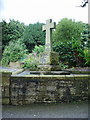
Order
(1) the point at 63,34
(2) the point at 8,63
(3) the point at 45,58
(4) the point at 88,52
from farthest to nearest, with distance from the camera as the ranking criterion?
(1) the point at 63,34, (2) the point at 8,63, (4) the point at 88,52, (3) the point at 45,58

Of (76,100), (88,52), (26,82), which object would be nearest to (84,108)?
(76,100)

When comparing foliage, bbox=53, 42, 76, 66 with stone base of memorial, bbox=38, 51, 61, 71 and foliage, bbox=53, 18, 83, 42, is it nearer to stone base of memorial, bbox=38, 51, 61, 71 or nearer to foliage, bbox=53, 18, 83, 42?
stone base of memorial, bbox=38, 51, 61, 71

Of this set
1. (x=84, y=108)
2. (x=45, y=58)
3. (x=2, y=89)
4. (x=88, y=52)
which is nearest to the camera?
(x=84, y=108)

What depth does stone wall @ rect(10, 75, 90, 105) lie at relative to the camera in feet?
13.9

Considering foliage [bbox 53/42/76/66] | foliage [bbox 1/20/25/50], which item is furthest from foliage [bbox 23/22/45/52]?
foliage [bbox 53/42/76/66]

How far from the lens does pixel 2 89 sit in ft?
13.8

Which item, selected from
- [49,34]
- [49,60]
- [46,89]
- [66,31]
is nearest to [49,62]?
[49,60]

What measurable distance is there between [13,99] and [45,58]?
124 inches

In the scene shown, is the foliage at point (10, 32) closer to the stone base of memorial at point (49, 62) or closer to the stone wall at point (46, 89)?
the stone base of memorial at point (49, 62)

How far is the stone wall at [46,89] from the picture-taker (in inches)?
167

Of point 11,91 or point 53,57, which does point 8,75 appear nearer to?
point 11,91

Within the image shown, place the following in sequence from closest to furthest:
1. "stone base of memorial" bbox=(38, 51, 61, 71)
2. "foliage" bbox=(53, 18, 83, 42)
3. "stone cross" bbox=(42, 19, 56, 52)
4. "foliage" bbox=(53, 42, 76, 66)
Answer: "stone base of memorial" bbox=(38, 51, 61, 71), "stone cross" bbox=(42, 19, 56, 52), "foliage" bbox=(53, 42, 76, 66), "foliage" bbox=(53, 18, 83, 42)

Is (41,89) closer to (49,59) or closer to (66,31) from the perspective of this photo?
(49,59)

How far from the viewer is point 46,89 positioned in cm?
434
